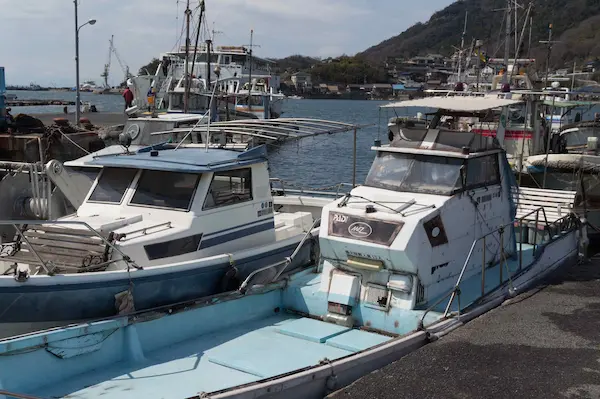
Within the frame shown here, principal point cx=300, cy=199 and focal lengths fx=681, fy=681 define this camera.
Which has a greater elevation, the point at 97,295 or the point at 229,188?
the point at 229,188

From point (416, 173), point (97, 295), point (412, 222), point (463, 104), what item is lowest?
point (97, 295)

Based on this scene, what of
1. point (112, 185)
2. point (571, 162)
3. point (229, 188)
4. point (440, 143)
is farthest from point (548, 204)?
point (112, 185)

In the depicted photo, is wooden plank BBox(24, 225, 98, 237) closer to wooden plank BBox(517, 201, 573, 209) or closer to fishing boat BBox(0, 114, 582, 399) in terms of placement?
fishing boat BBox(0, 114, 582, 399)

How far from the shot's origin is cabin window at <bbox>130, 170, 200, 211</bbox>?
1055 cm

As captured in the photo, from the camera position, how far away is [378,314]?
30.2 feet

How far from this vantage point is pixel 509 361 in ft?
25.0

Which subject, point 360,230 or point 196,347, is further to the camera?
point 360,230

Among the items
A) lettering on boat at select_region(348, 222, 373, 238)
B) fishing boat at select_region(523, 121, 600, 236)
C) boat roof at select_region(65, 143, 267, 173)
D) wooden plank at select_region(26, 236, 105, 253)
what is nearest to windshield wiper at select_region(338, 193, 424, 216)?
lettering on boat at select_region(348, 222, 373, 238)

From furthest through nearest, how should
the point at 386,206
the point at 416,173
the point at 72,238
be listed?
the point at 416,173
the point at 72,238
the point at 386,206

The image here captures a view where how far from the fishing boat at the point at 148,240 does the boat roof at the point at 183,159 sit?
0.06ft

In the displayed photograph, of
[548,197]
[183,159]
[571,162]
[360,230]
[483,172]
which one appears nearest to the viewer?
[360,230]

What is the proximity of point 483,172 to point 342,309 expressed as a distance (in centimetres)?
304

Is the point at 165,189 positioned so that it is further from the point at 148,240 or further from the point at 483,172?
the point at 483,172

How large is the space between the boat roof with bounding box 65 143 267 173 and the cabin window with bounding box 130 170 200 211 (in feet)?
0.69
